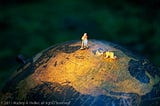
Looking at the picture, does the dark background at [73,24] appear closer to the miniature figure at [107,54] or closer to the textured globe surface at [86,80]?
the textured globe surface at [86,80]

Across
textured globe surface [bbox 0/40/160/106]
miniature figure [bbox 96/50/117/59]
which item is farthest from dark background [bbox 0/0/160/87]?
miniature figure [bbox 96/50/117/59]

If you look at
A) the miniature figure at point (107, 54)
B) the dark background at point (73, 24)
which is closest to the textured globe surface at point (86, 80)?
the miniature figure at point (107, 54)

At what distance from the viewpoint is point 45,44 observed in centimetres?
981

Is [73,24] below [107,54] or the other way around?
the other way around

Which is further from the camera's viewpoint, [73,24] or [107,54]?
[73,24]

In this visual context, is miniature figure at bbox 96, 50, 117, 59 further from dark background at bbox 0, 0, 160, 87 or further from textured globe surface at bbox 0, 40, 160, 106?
dark background at bbox 0, 0, 160, 87

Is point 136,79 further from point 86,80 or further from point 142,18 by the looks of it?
point 142,18

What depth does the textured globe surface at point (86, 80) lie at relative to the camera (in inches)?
131

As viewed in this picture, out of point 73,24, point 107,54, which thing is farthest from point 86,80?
point 73,24

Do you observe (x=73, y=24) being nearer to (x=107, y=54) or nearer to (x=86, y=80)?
(x=107, y=54)

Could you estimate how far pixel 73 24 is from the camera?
445 inches

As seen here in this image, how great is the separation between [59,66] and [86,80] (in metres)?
0.30

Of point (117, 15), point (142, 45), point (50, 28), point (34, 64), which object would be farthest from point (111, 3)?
point (34, 64)

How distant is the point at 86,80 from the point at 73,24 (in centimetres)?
800
